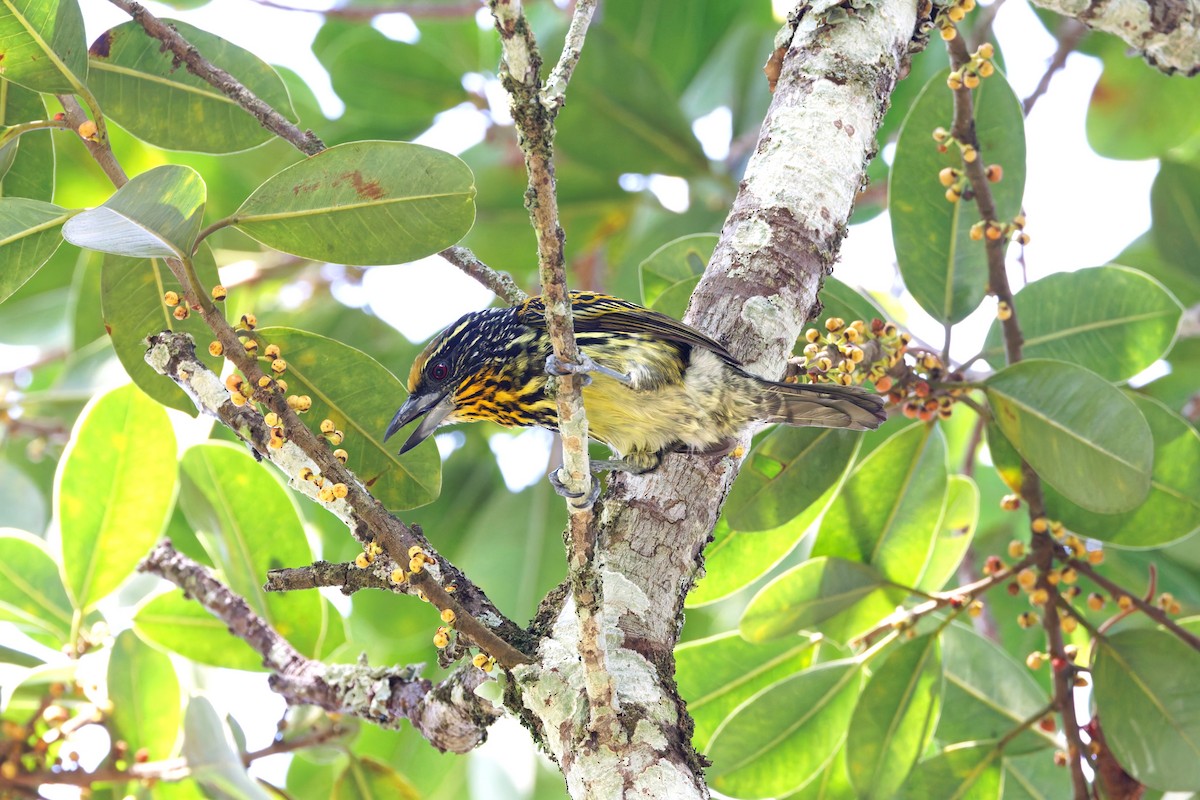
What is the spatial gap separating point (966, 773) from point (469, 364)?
181 centimetres

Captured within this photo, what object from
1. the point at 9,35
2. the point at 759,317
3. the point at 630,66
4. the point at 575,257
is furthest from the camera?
the point at 575,257

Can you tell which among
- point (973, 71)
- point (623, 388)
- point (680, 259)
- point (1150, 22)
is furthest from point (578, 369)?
point (1150, 22)

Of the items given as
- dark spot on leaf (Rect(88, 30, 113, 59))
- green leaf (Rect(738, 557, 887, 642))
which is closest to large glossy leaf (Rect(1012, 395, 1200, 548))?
green leaf (Rect(738, 557, 887, 642))

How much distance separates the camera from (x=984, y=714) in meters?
3.30

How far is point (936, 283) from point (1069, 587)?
92cm

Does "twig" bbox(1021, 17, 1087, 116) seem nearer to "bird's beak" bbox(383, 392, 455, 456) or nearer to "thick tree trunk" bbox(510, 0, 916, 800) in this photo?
"thick tree trunk" bbox(510, 0, 916, 800)

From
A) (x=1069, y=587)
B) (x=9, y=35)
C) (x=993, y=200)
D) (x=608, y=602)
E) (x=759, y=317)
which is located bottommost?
(x=608, y=602)

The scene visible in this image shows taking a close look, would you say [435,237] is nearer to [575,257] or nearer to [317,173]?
[317,173]

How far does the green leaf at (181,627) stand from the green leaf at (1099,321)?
2.40 metres

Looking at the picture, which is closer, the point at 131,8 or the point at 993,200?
the point at 131,8

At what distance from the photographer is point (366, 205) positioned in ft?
7.15

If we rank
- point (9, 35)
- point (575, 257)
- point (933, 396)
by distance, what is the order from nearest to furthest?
1. point (9, 35)
2. point (933, 396)
3. point (575, 257)

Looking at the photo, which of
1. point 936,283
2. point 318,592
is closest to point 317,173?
point 318,592

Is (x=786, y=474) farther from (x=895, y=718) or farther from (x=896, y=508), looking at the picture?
(x=895, y=718)
